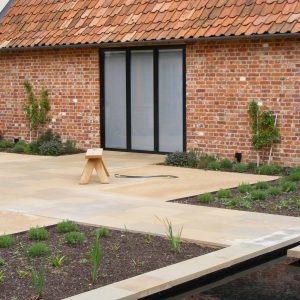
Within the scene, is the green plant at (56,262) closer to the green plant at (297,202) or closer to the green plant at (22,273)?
the green plant at (22,273)

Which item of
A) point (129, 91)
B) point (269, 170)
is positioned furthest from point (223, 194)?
point (129, 91)

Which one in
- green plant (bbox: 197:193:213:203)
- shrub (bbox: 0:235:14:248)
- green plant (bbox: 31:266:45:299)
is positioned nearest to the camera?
green plant (bbox: 31:266:45:299)

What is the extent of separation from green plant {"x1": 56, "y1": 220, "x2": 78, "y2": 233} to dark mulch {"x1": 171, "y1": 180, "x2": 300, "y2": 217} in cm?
224

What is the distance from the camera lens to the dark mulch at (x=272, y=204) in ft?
31.6

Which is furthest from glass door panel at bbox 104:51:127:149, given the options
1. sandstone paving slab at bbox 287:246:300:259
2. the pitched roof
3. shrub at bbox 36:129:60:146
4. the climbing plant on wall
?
sandstone paving slab at bbox 287:246:300:259

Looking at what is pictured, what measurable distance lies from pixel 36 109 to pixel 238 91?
544 cm

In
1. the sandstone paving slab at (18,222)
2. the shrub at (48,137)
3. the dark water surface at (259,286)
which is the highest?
the shrub at (48,137)

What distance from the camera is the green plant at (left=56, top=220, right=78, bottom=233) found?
8.41 metres

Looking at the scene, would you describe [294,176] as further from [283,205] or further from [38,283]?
[38,283]

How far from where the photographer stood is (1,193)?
11.2m

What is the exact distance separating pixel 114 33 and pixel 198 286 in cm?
965

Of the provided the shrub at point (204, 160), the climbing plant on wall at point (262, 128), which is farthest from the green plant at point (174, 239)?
the shrub at point (204, 160)

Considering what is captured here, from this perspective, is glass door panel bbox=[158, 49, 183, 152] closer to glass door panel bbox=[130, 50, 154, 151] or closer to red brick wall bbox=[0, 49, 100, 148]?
glass door panel bbox=[130, 50, 154, 151]

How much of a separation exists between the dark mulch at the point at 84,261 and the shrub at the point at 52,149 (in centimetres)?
800
